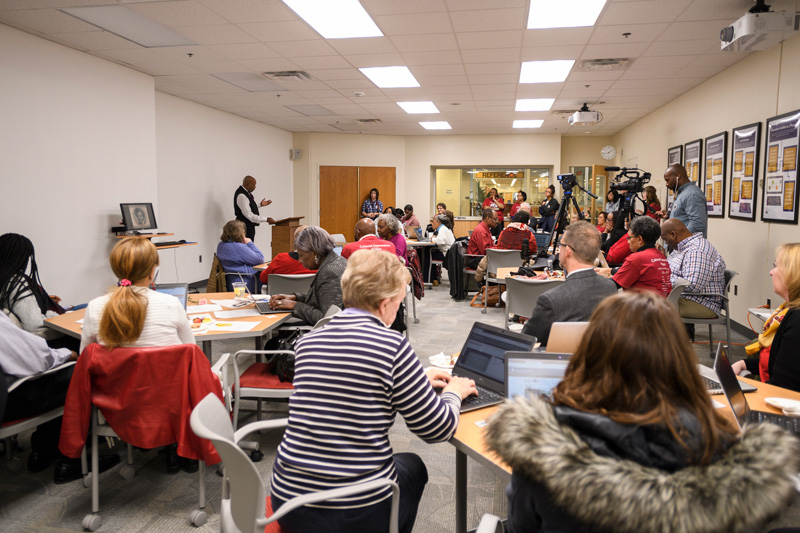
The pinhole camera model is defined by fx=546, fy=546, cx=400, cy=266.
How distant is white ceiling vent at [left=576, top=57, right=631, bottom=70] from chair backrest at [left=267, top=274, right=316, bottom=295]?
4.20 meters

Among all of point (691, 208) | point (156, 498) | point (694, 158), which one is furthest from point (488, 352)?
point (694, 158)

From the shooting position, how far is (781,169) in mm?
5242

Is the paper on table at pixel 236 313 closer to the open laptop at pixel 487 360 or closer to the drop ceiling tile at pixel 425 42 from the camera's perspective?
the open laptop at pixel 487 360

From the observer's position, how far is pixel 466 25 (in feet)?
16.4

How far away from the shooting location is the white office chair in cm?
147

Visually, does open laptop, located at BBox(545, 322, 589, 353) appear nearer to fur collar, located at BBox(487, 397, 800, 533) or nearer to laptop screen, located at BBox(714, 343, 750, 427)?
laptop screen, located at BBox(714, 343, 750, 427)

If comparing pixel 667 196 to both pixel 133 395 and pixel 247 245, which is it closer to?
pixel 247 245

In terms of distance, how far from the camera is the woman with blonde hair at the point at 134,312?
7.93 feet

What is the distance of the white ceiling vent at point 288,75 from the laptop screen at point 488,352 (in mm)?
5644

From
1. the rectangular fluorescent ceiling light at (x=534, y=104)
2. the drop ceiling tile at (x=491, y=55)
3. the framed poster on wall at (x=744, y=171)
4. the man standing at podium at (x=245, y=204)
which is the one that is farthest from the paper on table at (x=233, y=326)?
the rectangular fluorescent ceiling light at (x=534, y=104)

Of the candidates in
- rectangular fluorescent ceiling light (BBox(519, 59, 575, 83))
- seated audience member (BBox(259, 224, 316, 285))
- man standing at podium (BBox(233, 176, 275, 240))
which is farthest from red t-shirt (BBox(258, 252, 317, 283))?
man standing at podium (BBox(233, 176, 275, 240))

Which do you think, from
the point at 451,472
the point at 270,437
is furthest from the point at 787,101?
the point at 270,437

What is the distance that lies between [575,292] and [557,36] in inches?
143

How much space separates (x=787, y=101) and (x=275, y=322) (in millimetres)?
5114
